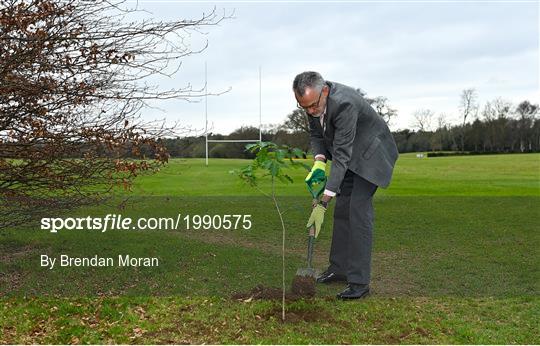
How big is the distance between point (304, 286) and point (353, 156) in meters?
1.43

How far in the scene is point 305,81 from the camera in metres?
5.14

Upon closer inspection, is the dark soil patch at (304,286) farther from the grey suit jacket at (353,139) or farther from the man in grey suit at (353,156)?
the grey suit jacket at (353,139)

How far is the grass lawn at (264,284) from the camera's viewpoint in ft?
16.0

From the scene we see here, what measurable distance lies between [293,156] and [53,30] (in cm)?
369

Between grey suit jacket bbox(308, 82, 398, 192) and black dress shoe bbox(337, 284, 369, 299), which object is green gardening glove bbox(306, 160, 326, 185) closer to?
grey suit jacket bbox(308, 82, 398, 192)

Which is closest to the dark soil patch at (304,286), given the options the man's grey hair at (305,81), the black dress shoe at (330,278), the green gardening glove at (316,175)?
the black dress shoe at (330,278)

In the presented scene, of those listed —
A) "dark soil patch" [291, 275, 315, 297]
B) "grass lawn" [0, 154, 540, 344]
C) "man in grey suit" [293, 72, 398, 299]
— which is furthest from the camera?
"dark soil patch" [291, 275, 315, 297]

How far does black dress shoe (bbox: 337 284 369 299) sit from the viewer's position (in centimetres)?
570

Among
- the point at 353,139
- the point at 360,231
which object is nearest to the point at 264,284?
the point at 360,231

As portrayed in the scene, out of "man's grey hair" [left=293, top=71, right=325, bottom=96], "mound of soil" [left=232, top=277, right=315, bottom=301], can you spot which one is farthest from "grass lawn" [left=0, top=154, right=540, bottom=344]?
"man's grey hair" [left=293, top=71, right=325, bottom=96]

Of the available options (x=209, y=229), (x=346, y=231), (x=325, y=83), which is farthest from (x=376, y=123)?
(x=209, y=229)

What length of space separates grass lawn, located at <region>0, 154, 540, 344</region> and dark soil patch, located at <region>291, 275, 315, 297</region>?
203 mm

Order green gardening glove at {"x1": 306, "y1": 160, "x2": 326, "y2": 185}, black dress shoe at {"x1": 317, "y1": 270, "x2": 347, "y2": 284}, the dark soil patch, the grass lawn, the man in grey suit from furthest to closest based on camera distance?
black dress shoe at {"x1": 317, "y1": 270, "x2": 347, "y2": 284}, the dark soil patch, green gardening glove at {"x1": 306, "y1": 160, "x2": 326, "y2": 185}, the man in grey suit, the grass lawn

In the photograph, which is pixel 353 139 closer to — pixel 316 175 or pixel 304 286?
pixel 316 175
